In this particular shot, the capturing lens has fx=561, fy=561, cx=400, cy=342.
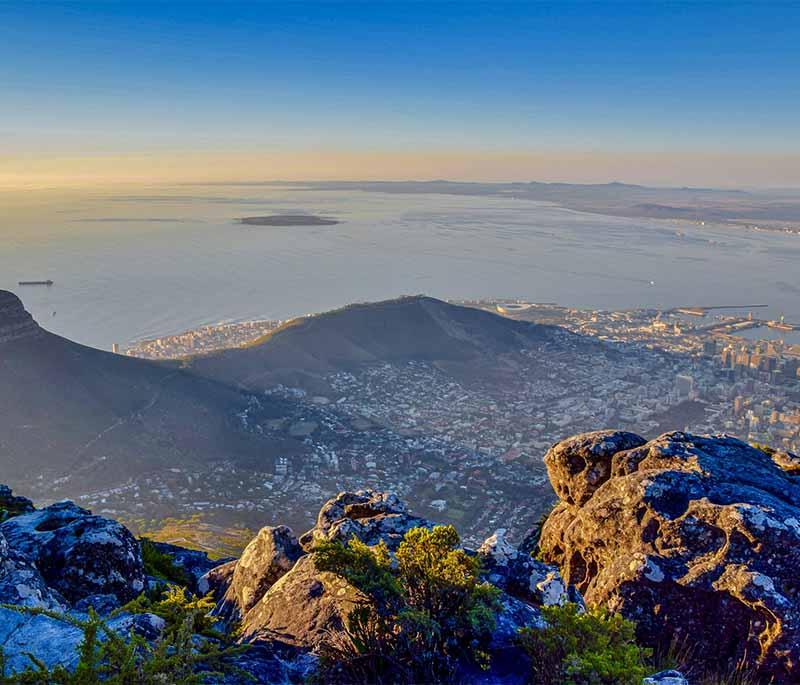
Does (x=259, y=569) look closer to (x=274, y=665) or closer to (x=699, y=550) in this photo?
(x=274, y=665)

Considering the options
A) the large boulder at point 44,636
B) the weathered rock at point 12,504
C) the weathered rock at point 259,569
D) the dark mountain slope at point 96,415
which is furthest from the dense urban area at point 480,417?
the large boulder at point 44,636

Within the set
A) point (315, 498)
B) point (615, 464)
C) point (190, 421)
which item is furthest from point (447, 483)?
point (615, 464)

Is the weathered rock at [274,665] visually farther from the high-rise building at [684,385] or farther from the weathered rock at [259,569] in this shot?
the high-rise building at [684,385]

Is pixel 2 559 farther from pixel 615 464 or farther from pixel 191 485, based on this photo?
pixel 191 485

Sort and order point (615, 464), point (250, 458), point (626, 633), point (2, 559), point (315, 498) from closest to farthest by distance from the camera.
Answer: point (626, 633)
point (2, 559)
point (615, 464)
point (315, 498)
point (250, 458)

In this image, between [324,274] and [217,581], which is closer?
[217,581]

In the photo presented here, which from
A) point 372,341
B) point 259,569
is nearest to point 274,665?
point 259,569
